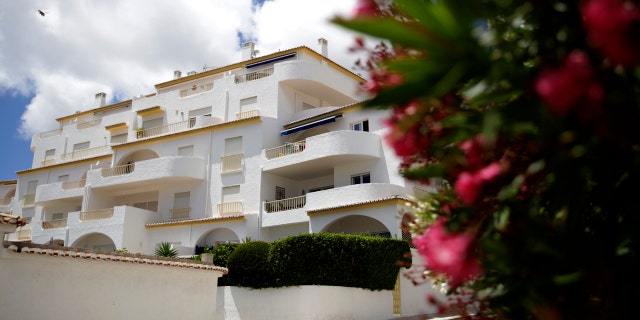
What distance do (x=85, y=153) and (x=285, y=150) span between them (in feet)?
70.8

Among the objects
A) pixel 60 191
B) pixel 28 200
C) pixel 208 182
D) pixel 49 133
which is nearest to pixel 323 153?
pixel 208 182

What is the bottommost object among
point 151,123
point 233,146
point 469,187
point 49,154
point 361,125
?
point 469,187

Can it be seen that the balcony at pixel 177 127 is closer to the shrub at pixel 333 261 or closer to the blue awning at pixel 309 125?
the blue awning at pixel 309 125

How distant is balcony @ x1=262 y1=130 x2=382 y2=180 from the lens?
93.7 feet

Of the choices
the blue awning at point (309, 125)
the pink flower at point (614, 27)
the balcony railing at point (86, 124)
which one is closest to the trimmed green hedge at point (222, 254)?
the blue awning at point (309, 125)

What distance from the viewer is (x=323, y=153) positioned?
95.0ft

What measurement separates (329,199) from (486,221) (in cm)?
2493

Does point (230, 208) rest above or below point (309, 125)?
below

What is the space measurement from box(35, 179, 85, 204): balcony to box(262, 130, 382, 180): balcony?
17.3m

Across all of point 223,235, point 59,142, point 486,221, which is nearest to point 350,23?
point 486,221

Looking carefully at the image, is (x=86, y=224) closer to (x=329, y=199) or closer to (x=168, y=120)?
(x=168, y=120)

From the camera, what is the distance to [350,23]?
75.0 inches

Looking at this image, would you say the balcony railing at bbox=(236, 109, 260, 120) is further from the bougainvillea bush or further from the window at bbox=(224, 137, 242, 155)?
the bougainvillea bush

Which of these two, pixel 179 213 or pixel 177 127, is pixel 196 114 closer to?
pixel 177 127
